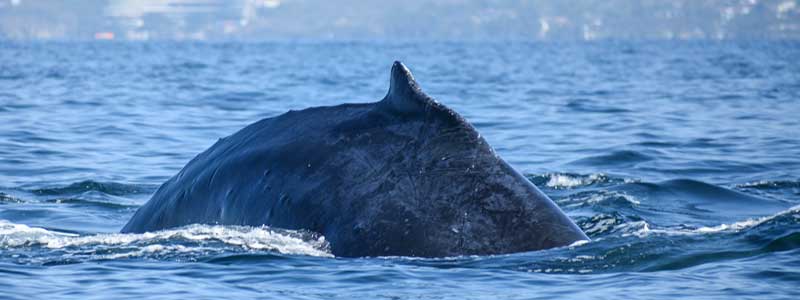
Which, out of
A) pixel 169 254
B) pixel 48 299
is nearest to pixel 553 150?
pixel 169 254

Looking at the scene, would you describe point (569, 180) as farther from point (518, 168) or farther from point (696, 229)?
point (696, 229)

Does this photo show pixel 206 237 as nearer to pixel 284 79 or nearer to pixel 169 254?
pixel 169 254

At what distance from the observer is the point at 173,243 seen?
23.4 feet

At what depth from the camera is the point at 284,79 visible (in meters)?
38.0

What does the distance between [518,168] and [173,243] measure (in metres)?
6.70

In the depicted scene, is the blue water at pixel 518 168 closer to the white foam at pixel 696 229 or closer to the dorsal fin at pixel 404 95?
the white foam at pixel 696 229

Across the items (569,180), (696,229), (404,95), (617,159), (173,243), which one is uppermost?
(404,95)

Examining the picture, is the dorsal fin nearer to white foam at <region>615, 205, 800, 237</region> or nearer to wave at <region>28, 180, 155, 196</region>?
white foam at <region>615, 205, 800, 237</region>

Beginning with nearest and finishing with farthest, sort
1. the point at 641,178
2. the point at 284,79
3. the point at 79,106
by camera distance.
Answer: the point at 641,178, the point at 79,106, the point at 284,79

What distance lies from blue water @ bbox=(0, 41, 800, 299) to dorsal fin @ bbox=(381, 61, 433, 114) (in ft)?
2.45

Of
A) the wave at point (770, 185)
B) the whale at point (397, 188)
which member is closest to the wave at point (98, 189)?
the whale at point (397, 188)

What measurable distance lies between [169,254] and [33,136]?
1023 cm

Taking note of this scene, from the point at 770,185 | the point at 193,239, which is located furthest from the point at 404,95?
the point at 770,185

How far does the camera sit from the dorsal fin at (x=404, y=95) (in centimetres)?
632
